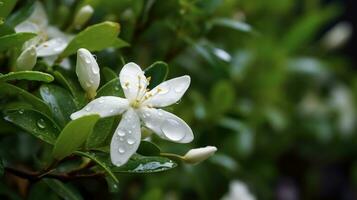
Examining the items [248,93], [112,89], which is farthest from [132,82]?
[248,93]

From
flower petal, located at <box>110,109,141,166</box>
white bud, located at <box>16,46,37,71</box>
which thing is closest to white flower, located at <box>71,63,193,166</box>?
flower petal, located at <box>110,109,141,166</box>

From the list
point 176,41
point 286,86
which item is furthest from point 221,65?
point 286,86

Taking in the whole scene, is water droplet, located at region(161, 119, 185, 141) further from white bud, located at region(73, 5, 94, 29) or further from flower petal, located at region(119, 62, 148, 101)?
white bud, located at region(73, 5, 94, 29)

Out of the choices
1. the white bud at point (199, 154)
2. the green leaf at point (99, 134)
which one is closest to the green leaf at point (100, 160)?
the green leaf at point (99, 134)

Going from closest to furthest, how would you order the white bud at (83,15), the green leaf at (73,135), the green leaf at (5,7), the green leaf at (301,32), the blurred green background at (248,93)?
the green leaf at (73,135) → the green leaf at (5,7) → the white bud at (83,15) → the blurred green background at (248,93) → the green leaf at (301,32)

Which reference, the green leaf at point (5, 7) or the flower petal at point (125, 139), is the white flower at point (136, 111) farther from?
the green leaf at point (5, 7)

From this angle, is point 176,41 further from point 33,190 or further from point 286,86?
point 286,86

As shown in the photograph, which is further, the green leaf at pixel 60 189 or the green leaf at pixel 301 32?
the green leaf at pixel 301 32
